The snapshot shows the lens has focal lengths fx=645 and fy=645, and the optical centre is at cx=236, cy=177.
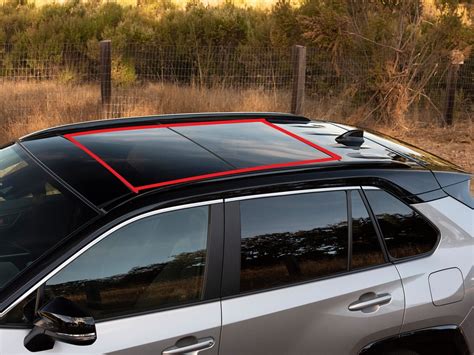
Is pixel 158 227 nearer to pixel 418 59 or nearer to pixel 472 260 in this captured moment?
pixel 472 260

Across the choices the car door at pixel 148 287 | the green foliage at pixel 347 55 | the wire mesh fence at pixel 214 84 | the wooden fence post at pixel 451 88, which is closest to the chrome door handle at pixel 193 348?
the car door at pixel 148 287

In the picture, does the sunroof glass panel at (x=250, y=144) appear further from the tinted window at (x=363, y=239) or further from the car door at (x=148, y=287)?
the car door at (x=148, y=287)

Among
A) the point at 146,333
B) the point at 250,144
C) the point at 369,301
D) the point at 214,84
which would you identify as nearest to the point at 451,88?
the point at 214,84

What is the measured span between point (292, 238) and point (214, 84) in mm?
8957

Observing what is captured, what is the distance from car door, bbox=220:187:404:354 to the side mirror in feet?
2.02

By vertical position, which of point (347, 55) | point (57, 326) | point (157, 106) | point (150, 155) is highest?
point (347, 55)

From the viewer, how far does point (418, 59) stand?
1210cm

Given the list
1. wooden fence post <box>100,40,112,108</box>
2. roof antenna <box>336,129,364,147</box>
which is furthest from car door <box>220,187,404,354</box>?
wooden fence post <box>100,40,112,108</box>

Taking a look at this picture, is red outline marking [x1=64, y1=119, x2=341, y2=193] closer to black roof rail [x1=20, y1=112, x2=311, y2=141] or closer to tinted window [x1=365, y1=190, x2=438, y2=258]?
black roof rail [x1=20, y1=112, x2=311, y2=141]

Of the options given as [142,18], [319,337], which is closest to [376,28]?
[142,18]

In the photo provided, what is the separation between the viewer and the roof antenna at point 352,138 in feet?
11.8

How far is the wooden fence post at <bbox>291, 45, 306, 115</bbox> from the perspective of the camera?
1068cm

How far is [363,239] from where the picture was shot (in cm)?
312

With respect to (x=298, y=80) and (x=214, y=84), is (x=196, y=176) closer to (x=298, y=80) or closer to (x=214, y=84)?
(x=298, y=80)
